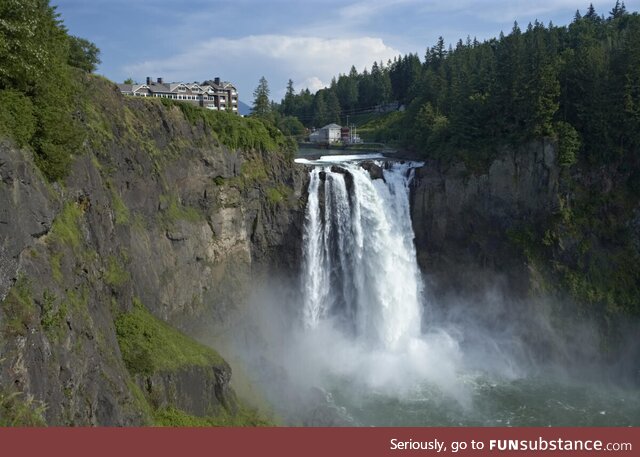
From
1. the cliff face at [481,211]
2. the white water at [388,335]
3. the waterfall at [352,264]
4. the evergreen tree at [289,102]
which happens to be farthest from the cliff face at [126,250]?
the evergreen tree at [289,102]

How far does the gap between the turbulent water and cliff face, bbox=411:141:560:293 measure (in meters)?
1.92

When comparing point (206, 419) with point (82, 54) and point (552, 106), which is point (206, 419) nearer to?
point (82, 54)

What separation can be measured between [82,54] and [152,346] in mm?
20457

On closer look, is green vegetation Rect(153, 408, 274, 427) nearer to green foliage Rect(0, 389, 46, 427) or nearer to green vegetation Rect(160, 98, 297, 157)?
green foliage Rect(0, 389, 46, 427)

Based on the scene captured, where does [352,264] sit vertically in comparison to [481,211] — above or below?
below

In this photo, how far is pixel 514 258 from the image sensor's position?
4553 cm

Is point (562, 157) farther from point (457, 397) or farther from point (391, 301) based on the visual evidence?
point (457, 397)

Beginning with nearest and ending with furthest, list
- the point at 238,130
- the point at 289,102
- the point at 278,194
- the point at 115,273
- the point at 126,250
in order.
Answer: the point at 115,273
the point at 126,250
the point at 238,130
the point at 278,194
the point at 289,102

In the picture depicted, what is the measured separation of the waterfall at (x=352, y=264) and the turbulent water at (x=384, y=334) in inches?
3.3

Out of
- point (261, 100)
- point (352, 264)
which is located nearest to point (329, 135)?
point (261, 100)

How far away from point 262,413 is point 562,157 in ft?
104

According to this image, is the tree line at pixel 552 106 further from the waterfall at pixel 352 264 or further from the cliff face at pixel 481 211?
the waterfall at pixel 352 264

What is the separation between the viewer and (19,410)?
1397cm

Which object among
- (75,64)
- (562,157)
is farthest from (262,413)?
(562,157)
